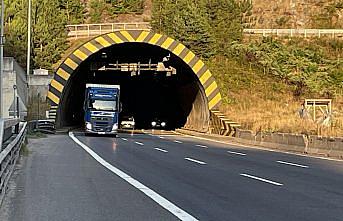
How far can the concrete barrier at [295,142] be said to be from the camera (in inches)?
1040

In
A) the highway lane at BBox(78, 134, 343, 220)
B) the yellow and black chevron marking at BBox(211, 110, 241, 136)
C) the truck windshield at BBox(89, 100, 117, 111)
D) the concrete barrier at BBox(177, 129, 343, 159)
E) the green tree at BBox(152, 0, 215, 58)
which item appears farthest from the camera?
the green tree at BBox(152, 0, 215, 58)

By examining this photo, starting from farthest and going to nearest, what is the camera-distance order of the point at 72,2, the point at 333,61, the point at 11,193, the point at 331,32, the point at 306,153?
the point at 72,2 → the point at 331,32 → the point at 333,61 → the point at 306,153 → the point at 11,193

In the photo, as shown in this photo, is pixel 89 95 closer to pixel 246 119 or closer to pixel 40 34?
pixel 246 119

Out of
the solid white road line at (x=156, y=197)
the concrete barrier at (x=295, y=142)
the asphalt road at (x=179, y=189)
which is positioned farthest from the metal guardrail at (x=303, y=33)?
the solid white road line at (x=156, y=197)

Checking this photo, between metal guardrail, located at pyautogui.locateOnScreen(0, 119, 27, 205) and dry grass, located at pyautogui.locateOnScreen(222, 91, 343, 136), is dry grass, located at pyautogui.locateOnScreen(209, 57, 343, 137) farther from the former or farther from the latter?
metal guardrail, located at pyautogui.locateOnScreen(0, 119, 27, 205)

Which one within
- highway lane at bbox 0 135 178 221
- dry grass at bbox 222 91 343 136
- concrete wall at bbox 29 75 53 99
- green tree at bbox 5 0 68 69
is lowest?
highway lane at bbox 0 135 178 221

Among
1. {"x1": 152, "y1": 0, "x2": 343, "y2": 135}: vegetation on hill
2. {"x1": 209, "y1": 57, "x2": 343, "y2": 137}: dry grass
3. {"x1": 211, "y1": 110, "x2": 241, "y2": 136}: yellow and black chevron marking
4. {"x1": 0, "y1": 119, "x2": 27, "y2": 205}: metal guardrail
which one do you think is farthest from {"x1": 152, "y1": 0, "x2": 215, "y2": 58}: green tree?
{"x1": 0, "y1": 119, "x2": 27, "y2": 205}: metal guardrail

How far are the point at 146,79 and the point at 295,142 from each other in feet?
134

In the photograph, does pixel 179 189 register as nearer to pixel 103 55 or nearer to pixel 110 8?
pixel 103 55

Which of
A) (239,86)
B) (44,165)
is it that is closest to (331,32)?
(239,86)

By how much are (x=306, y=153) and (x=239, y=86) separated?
31.4m

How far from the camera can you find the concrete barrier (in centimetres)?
2641

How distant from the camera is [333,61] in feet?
222

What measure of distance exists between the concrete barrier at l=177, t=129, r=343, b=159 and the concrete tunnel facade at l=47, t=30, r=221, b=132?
11.5 meters
